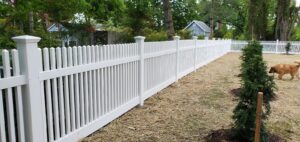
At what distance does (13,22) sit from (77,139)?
8119mm

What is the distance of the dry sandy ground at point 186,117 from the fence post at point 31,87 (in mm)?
967

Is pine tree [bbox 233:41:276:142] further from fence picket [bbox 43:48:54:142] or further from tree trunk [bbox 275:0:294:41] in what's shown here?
tree trunk [bbox 275:0:294:41]

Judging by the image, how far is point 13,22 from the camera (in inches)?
396

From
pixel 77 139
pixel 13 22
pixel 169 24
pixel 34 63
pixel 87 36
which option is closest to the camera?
pixel 34 63

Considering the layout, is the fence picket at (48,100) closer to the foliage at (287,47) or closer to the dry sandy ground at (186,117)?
the dry sandy ground at (186,117)

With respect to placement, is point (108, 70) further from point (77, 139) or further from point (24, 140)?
point (24, 140)

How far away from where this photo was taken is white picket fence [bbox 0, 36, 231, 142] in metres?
2.56

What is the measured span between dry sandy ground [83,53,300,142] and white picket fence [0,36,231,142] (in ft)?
0.80

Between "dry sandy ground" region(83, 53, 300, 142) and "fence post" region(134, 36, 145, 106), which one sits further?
"fence post" region(134, 36, 145, 106)

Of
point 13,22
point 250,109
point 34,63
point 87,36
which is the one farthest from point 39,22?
point 250,109

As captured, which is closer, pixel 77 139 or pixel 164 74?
pixel 77 139

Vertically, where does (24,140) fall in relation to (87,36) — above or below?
below

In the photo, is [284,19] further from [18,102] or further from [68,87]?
[18,102]

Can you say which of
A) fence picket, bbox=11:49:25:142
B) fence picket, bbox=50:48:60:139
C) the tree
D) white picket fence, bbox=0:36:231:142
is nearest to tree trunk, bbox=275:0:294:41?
the tree
